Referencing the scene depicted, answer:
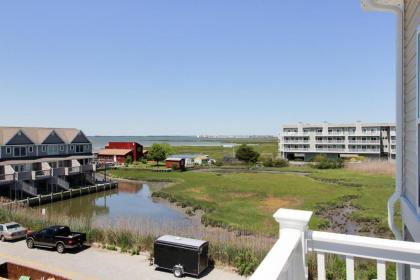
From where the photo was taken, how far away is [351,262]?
325 centimetres

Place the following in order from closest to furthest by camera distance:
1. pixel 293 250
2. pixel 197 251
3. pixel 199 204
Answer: pixel 293 250
pixel 197 251
pixel 199 204

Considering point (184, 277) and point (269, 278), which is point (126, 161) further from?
point (269, 278)

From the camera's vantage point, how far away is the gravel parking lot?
48.4ft

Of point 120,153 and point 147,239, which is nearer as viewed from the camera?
point 147,239

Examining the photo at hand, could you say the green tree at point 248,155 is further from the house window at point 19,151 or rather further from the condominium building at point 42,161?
the house window at point 19,151

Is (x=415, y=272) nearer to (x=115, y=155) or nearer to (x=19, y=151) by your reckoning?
(x=19, y=151)

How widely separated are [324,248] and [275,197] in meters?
36.1

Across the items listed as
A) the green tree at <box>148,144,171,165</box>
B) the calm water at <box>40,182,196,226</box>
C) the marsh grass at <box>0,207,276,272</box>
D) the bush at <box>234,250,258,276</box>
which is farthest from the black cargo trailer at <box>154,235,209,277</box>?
the green tree at <box>148,144,171,165</box>

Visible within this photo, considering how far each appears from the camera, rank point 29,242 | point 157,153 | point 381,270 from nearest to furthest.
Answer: point 381,270 < point 29,242 < point 157,153

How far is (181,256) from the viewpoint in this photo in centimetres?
1480

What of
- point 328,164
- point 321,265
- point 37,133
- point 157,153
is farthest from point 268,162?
point 321,265

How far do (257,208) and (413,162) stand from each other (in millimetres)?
28140

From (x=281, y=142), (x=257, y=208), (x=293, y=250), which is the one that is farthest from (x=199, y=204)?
(x=281, y=142)

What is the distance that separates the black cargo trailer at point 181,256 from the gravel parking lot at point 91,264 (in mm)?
377
